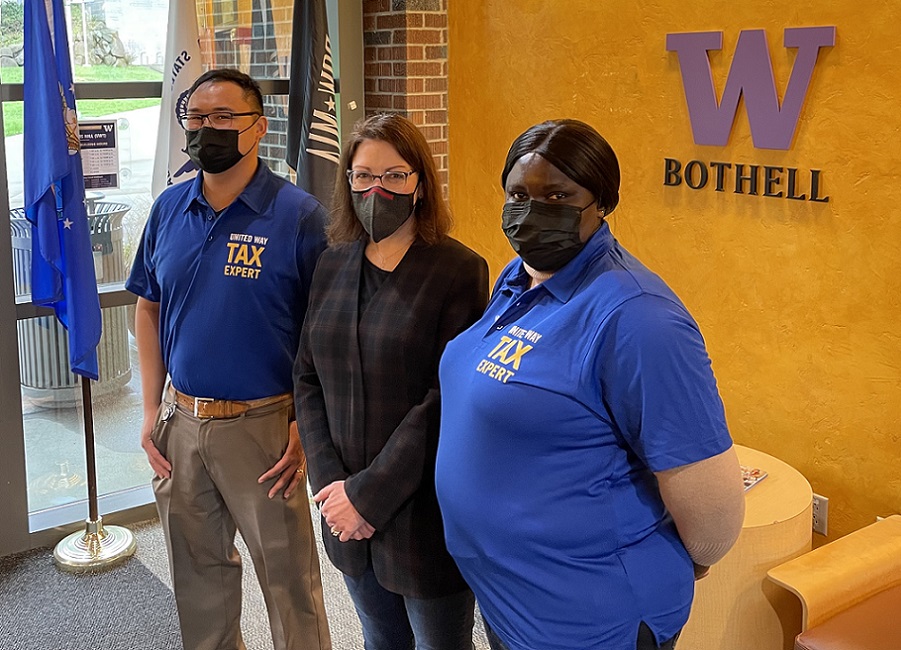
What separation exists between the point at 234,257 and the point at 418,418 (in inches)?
26.8

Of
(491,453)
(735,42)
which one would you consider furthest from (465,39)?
(491,453)

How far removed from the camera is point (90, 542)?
3648mm

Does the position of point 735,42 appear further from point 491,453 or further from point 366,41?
point 491,453

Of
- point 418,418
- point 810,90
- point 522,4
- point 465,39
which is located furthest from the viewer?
point 465,39

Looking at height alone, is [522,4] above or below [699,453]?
above

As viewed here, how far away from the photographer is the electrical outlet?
311 centimetres

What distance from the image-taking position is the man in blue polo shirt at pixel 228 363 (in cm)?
236

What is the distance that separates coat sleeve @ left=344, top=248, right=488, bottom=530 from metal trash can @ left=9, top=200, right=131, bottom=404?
214 cm

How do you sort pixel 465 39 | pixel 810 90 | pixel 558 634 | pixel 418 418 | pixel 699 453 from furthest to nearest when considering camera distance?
1. pixel 465 39
2. pixel 810 90
3. pixel 418 418
4. pixel 558 634
5. pixel 699 453

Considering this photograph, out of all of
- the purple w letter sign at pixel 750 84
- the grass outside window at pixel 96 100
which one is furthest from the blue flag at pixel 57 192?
the purple w letter sign at pixel 750 84

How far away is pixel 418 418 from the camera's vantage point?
198cm

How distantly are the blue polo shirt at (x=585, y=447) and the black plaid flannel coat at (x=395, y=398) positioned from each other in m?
0.27

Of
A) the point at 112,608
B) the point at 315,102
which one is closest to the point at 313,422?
the point at 112,608

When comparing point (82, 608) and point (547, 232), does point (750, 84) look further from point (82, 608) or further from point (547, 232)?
point (82, 608)
